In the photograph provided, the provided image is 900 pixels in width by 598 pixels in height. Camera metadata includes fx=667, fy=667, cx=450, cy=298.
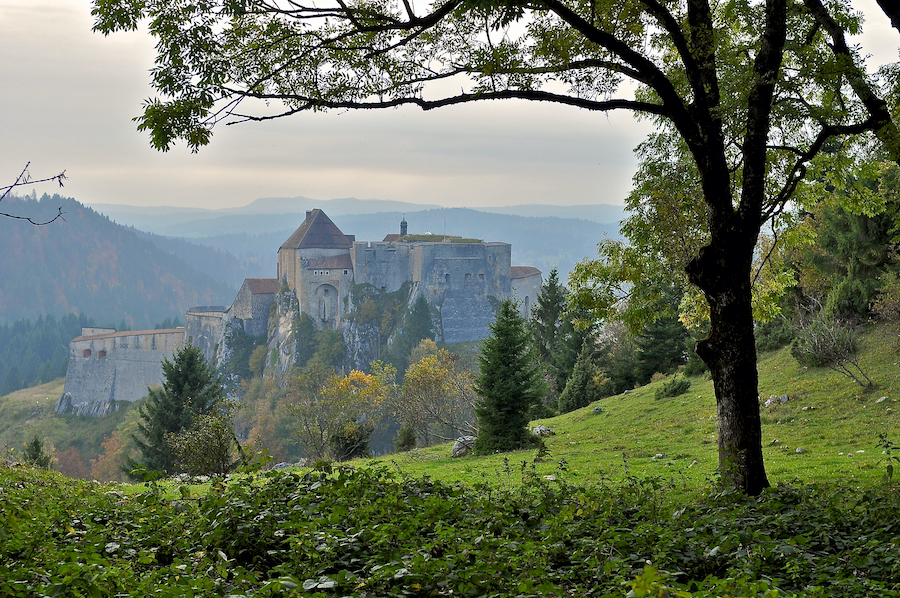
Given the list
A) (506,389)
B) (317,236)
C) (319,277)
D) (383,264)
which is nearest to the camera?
(506,389)

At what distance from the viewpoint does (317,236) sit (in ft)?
286

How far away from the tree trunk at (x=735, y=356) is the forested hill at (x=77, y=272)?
598ft

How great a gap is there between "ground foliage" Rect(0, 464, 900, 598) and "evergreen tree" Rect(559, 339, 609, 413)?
2138 cm

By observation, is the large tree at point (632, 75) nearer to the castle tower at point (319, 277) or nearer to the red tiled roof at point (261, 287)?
the castle tower at point (319, 277)

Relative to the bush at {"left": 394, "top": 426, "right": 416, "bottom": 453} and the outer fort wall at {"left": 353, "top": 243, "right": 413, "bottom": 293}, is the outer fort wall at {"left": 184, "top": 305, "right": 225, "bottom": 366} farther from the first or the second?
the bush at {"left": 394, "top": 426, "right": 416, "bottom": 453}

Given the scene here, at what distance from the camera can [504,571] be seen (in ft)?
11.4

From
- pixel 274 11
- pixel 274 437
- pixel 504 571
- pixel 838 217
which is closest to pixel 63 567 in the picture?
pixel 504 571

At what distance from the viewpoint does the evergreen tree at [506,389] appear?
1745 cm

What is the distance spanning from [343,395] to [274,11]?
24055mm

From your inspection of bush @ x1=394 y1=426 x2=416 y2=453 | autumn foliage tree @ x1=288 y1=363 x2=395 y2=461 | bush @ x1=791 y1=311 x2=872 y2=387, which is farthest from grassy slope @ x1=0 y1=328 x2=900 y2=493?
bush @ x1=394 y1=426 x2=416 y2=453

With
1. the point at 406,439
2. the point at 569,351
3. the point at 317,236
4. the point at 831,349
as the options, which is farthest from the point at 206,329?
the point at 831,349

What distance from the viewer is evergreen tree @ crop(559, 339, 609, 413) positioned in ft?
89.8

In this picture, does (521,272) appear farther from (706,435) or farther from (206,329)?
(706,435)

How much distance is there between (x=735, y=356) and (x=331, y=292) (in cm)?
7946
